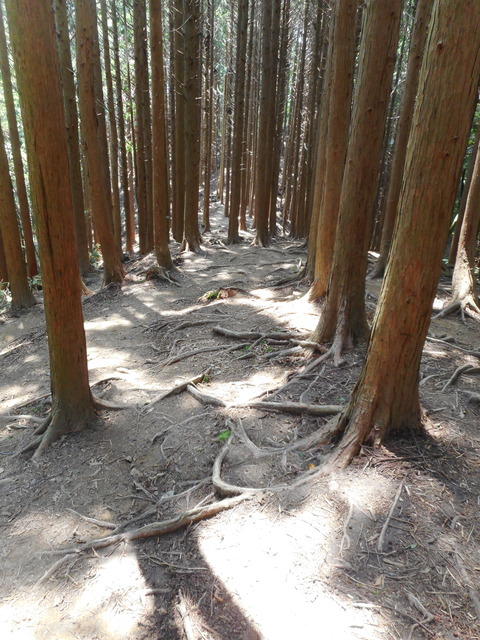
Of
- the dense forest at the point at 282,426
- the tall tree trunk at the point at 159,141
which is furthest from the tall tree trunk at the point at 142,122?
the dense forest at the point at 282,426

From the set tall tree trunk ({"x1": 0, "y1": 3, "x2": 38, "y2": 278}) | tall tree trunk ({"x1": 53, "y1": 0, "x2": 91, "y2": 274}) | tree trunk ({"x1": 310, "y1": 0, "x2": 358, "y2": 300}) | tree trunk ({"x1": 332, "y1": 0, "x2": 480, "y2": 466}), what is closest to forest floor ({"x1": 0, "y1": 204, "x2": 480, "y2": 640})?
tree trunk ({"x1": 332, "y1": 0, "x2": 480, "y2": 466})

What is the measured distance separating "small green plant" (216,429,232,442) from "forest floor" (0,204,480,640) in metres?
0.01

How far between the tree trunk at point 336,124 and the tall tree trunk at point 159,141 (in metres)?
4.42

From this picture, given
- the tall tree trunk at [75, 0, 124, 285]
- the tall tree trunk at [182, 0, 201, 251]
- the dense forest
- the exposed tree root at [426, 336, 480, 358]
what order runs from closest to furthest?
the dense forest < the exposed tree root at [426, 336, 480, 358] < the tall tree trunk at [75, 0, 124, 285] < the tall tree trunk at [182, 0, 201, 251]

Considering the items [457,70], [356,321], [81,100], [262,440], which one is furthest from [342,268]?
[81,100]

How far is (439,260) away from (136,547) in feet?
9.00

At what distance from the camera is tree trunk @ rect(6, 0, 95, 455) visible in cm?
334

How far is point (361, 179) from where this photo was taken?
4418 millimetres

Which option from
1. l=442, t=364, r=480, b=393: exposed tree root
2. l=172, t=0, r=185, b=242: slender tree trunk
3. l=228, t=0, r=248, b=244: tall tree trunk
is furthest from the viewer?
l=228, t=0, r=248, b=244: tall tree trunk

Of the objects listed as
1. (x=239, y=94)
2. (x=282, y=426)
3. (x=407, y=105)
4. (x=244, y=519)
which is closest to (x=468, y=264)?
(x=407, y=105)

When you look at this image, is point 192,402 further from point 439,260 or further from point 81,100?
point 81,100

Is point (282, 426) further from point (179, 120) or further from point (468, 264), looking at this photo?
point (179, 120)

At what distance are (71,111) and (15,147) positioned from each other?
2096 millimetres

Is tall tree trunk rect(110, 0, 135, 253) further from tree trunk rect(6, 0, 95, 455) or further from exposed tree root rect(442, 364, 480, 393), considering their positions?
exposed tree root rect(442, 364, 480, 393)
